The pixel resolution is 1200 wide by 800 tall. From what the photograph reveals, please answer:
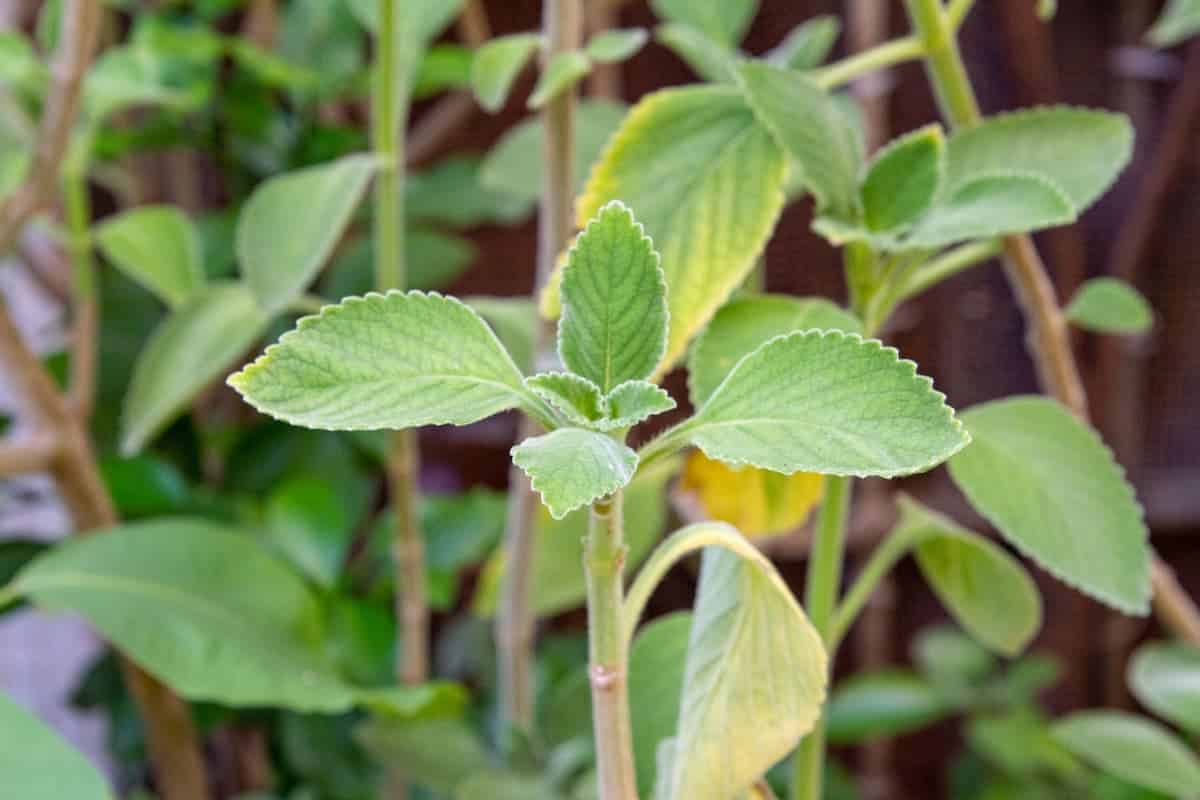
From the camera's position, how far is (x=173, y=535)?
1.17 feet

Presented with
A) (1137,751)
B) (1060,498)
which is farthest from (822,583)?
(1137,751)

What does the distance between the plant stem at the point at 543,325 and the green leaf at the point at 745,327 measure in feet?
0.18

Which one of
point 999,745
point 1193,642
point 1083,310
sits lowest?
point 999,745

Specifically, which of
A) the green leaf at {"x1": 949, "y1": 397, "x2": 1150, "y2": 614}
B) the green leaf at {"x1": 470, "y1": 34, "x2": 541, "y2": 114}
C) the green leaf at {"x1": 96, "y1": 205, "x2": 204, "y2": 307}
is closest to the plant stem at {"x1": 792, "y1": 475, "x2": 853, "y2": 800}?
the green leaf at {"x1": 949, "y1": 397, "x2": 1150, "y2": 614}

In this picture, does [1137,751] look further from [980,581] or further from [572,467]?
[572,467]

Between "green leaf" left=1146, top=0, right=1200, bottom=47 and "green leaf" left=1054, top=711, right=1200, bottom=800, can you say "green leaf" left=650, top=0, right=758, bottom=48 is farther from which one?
"green leaf" left=1054, top=711, right=1200, bottom=800

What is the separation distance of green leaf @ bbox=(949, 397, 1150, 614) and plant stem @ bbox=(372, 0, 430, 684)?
16 cm

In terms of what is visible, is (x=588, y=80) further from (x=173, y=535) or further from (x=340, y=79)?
(x=173, y=535)

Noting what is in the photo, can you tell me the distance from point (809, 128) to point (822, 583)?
0.10 metres

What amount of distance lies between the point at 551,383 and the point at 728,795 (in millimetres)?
76

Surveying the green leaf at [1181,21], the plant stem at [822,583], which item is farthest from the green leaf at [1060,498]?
the green leaf at [1181,21]

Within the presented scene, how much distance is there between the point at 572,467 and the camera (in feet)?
0.47

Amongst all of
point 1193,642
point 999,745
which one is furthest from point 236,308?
point 999,745

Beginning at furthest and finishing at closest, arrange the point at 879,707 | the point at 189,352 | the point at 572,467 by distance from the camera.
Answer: the point at 879,707 → the point at 189,352 → the point at 572,467
